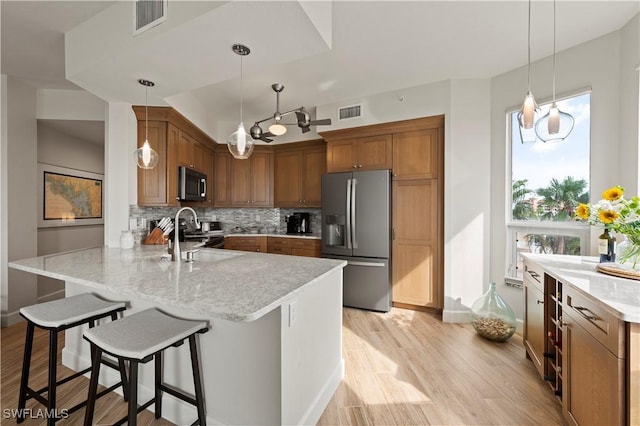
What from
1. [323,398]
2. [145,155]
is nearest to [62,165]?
[145,155]

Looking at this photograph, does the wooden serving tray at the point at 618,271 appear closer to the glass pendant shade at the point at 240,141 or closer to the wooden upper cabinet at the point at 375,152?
the wooden upper cabinet at the point at 375,152

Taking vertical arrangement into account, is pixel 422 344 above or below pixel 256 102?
below

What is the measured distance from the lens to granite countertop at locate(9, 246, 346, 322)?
1181mm

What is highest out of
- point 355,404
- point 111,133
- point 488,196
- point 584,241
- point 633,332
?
point 111,133

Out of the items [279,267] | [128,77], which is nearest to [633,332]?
[279,267]

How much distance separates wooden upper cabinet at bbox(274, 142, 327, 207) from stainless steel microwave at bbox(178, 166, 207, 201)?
1228mm

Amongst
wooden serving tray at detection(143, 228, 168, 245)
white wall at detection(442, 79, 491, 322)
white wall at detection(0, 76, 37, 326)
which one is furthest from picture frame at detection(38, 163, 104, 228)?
white wall at detection(442, 79, 491, 322)

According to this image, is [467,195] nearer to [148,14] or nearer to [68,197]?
[148,14]

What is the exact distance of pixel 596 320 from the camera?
1306 millimetres

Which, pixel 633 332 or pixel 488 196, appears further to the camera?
pixel 488 196

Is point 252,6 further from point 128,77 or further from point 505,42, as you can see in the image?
point 505,42

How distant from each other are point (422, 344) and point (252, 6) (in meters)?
2.93

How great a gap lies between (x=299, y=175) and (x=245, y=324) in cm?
340

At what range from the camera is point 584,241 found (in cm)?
256
